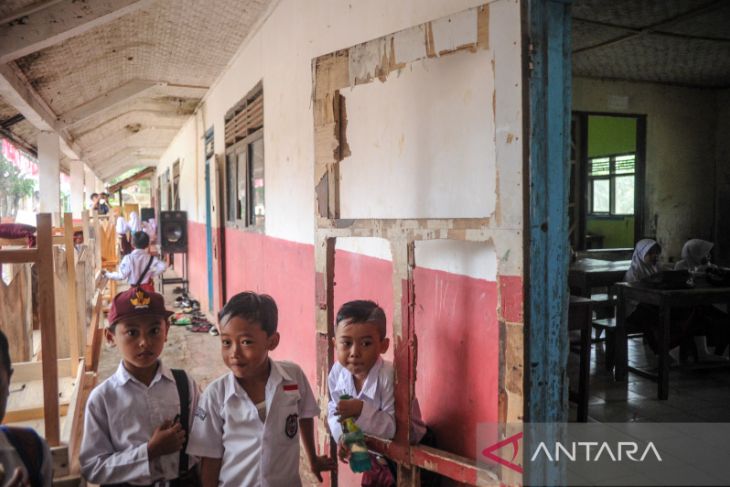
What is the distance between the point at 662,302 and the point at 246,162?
4009 mm

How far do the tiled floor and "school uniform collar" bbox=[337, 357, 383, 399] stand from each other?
2011mm

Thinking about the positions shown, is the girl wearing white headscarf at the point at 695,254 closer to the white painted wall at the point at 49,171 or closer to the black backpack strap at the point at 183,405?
the black backpack strap at the point at 183,405

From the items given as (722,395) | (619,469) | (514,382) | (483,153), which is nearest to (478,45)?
(483,153)

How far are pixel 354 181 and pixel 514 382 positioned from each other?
1.45 m

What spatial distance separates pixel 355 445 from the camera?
2.00 metres

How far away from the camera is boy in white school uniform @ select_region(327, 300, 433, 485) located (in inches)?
81.9

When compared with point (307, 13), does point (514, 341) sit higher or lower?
lower

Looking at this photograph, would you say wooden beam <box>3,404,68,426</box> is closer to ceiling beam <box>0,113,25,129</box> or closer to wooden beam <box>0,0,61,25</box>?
wooden beam <box>0,0,61,25</box>

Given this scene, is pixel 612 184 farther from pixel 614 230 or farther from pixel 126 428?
pixel 126 428

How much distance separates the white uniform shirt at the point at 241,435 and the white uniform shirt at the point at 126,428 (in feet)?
0.38

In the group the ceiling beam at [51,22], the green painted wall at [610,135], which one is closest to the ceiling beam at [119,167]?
the green painted wall at [610,135]

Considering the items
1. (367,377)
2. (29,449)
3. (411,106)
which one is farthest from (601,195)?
(29,449)

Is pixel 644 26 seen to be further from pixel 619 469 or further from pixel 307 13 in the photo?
pixel 619 469

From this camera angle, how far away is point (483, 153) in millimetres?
1913
